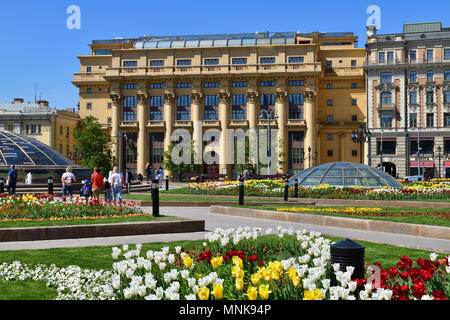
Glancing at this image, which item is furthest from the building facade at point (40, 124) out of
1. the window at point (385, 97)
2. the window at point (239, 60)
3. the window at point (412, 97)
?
the window at point (412, 97)

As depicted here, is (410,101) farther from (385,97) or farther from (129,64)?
(129,64)

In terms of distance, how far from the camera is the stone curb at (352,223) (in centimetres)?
1250

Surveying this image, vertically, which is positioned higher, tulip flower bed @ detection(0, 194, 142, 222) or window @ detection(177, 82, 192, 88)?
window @ detection(177, 82, 192, 88)

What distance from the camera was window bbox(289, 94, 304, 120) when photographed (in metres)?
75.1

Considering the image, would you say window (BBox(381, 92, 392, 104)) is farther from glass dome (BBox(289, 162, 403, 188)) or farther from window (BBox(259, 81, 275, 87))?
glass dome (BBox(289, 162, 403, 188))

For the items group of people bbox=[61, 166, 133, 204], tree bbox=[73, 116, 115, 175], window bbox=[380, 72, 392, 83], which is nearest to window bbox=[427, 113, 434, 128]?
window bbox=[380, 72, 392, 83]

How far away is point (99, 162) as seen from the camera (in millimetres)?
70625

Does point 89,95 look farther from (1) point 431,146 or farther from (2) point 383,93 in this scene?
(1) point 431,146

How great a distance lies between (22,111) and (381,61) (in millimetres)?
56608

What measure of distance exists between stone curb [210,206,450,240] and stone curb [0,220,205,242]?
3799 mm

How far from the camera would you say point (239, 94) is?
76.6m

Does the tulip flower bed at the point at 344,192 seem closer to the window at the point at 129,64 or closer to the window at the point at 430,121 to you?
the window at the point at 430,121

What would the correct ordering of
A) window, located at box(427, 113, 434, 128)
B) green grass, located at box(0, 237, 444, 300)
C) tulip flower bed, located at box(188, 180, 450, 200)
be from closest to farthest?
green grass, located at box(0, 237, 444, 300) < tulip flower bed, located at box(188, 180, 450, 200) < window, located at box(427, 113, 434, 128)

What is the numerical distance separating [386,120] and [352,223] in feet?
185
